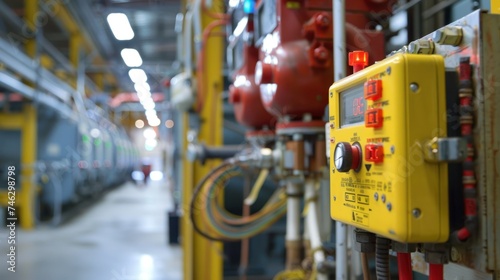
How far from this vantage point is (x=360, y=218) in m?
0.97

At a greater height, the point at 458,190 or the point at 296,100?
the point at 296,100

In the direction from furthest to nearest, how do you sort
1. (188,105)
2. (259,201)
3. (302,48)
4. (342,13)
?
(259,201) → (188,105) → (302,48) → (342,13)

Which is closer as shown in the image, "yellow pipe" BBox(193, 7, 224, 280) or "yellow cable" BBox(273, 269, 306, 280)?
"yellow cable" BBox(273, 269, 306, 280)

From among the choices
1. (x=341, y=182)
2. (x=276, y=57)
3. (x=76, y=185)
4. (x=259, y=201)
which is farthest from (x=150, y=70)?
(x=341, y=182)

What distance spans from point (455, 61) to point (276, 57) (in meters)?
0.84

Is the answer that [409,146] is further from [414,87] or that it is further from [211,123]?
[211,123]

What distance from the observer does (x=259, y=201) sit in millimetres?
3680

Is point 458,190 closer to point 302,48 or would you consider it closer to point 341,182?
point 341,182

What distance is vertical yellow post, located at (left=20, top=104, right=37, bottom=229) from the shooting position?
6.48 m

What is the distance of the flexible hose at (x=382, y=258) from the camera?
0.95 metres

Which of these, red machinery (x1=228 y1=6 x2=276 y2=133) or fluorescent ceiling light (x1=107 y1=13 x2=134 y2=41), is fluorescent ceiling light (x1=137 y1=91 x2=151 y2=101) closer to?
fluorescent ceiling light (x1=107 y1=13 x2=134 y2=41)

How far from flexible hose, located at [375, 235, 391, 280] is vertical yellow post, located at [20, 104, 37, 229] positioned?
21.0 feet

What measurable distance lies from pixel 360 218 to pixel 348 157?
0.43 ft

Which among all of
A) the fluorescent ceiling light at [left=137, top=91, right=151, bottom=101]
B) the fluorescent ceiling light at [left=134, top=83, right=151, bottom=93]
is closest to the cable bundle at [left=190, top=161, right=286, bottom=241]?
the fluorescent ceiling light at [left=134, top=83, right=151, bottom=93]
